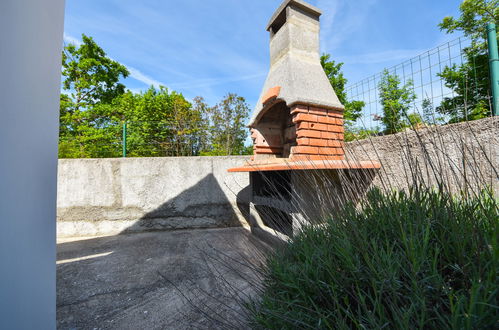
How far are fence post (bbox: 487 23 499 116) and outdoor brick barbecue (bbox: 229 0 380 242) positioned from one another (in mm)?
1162

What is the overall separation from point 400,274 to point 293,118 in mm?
2271

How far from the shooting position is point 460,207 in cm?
98

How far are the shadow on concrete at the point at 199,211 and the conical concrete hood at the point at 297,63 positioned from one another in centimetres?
162

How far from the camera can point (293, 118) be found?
278 centimetres

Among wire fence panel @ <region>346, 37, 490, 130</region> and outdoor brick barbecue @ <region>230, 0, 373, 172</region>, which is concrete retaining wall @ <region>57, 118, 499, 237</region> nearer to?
outdoor brick barbecue @ <region>230, 0, 373, 172</region>

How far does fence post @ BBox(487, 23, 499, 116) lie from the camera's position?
1.93 meters

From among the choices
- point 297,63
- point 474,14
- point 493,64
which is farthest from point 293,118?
point 474,14

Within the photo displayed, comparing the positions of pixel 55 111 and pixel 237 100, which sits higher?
pixel 237 100

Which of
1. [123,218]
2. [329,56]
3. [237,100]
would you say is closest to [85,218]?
[123,218]

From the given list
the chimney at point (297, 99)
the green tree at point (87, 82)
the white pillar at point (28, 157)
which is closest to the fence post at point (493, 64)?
the chimney at point (297, 99)

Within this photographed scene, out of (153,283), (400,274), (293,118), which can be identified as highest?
(293,118)

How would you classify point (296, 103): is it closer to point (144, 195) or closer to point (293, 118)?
point (293, 118)

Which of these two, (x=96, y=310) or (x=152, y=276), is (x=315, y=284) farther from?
(x=152, y=276)

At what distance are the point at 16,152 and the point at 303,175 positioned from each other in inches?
89.8
